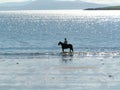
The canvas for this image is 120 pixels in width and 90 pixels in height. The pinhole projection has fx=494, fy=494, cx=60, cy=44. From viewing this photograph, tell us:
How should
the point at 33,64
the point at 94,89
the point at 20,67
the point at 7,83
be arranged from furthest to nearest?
1. the point at 33,64
2. the point at 20,67
3. the point at 7,83
4. the point at 94,89

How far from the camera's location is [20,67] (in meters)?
38.9

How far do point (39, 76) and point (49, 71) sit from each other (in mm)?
2946

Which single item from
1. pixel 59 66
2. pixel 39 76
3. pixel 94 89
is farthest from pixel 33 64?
pixel 94 89

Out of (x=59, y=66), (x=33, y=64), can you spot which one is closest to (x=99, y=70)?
(x=59, y=66)

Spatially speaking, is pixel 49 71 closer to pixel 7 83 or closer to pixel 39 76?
pixel 39 76

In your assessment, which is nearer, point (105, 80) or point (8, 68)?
point (105, 80)

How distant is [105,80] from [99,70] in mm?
5589

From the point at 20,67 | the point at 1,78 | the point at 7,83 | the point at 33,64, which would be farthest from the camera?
the point at 33,64

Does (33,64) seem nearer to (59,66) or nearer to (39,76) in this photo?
(59,66)

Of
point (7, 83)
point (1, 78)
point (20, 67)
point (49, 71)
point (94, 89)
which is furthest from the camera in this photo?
point (20, 67)

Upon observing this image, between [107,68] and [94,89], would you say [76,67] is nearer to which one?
[107,68]

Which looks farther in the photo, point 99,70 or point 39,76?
point 99,70

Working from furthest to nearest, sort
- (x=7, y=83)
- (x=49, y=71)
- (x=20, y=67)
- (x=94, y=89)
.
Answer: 1. (x=20, y=67)
2. (x=49, y=71)
3. (x=7, y=83)
4. (x=94, y=89)

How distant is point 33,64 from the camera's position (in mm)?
41469
